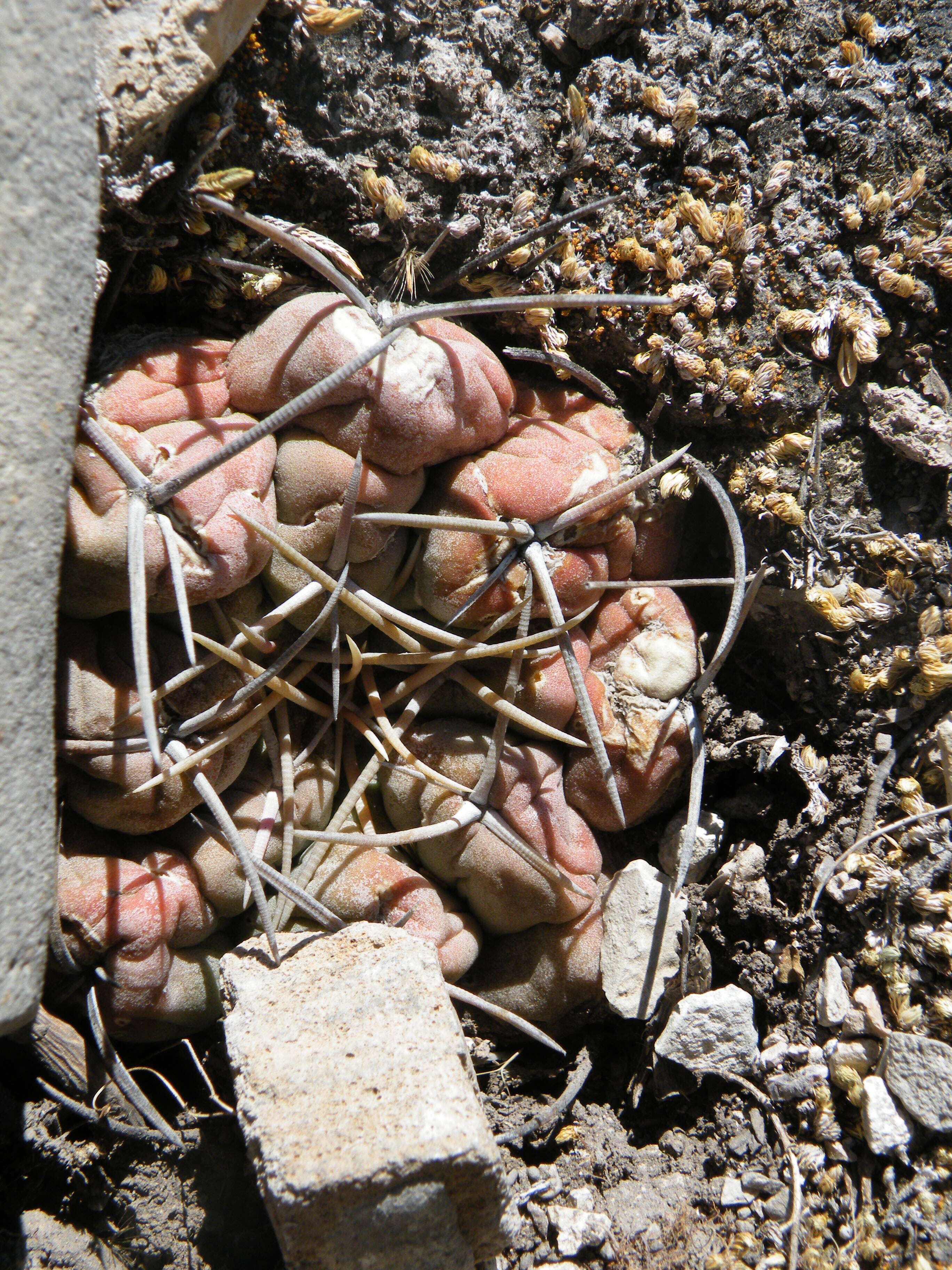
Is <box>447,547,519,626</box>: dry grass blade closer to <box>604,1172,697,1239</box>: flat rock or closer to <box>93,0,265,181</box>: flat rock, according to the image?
<box>93,0,265,181</box>: flat rock

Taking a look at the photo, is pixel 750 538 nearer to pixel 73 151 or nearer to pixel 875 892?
pixel 875 892

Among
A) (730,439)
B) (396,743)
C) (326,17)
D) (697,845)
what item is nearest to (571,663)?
(396,743)

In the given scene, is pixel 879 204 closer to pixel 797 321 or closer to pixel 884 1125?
pixel 797 321

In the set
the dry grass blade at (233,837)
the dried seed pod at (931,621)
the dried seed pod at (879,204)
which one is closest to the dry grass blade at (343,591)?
the dry grass blade at (233,837)

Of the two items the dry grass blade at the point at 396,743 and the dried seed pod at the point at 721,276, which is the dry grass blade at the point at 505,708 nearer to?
the dry grass blade at the point at 396,743

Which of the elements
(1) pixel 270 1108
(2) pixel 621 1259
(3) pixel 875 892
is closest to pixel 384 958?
(1) pixel 270 1108

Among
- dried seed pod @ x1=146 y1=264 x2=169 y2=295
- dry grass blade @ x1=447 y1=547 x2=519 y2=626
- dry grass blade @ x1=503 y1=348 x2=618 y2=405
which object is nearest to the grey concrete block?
dried seed pod @ x1=146 y1=264 x2=169 y2=295
